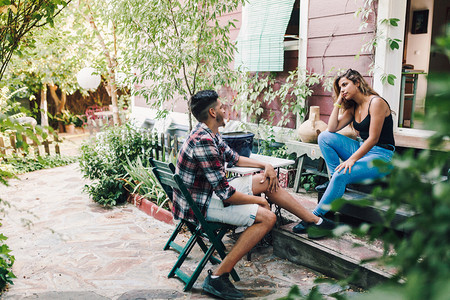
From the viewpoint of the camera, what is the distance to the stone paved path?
340cm

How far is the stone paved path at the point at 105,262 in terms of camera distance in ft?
11.1

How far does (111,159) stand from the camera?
6.33m

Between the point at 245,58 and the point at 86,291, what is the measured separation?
441 cm

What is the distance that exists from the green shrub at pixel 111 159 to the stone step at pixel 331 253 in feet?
9.88

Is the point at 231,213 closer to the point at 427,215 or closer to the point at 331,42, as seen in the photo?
the point at 427,215

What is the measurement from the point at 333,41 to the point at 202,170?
10.4 ft

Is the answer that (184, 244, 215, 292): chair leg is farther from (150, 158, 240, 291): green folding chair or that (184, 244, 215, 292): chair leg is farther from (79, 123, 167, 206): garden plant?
(79, 123, 167, 206): garden plant

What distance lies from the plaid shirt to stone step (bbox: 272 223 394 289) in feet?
3.05

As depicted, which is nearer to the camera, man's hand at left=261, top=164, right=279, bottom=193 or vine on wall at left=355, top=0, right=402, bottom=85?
man's hand at left=261, top=164, right=279, bottom=193

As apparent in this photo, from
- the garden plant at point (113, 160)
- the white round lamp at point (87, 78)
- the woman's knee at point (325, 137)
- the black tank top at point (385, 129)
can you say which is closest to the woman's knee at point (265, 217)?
the woman's knee at point (325, 137)

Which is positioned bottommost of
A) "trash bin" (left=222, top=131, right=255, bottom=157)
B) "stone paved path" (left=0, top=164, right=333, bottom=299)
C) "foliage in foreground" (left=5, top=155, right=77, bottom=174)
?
"stone paved path" (left=0, top=164, right=333, bottom=299)

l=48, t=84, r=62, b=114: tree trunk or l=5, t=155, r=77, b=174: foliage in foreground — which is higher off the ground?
l=48, t=84, r=62, b=114: tree trunk

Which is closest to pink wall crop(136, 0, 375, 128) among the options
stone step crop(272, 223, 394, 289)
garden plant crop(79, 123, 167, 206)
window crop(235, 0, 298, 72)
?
window crop(235, 0, 298, 72)

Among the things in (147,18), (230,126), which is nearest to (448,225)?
(147,18)
